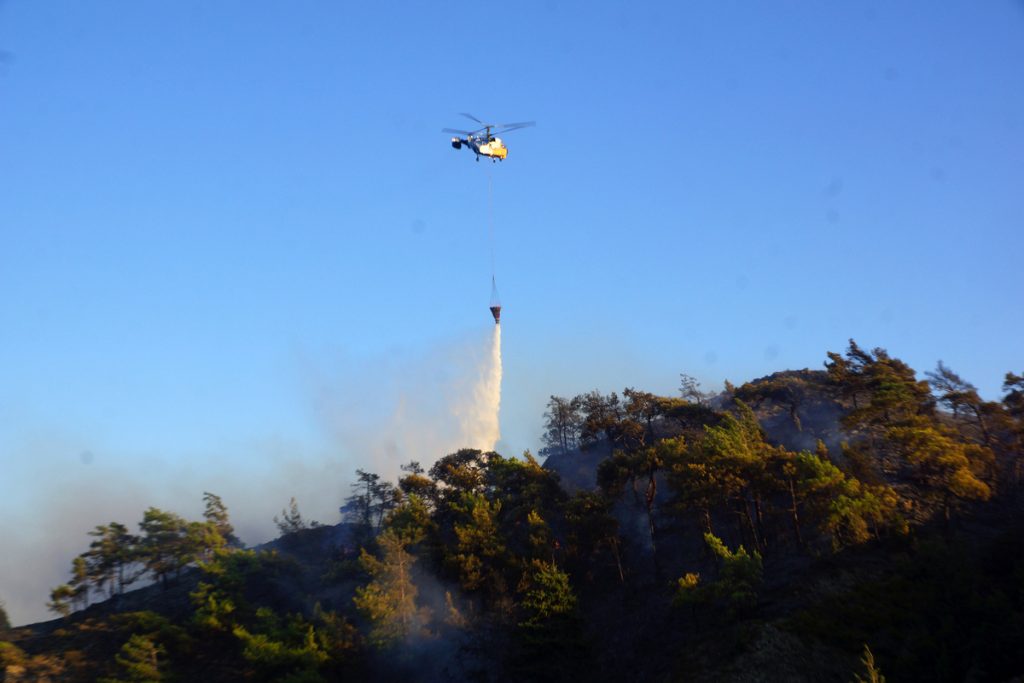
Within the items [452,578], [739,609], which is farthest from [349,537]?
[739,609]

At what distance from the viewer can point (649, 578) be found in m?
63.2

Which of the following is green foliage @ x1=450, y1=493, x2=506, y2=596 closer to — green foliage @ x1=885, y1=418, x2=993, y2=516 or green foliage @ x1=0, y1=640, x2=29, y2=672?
green foliage @ x1=885, y1=418, x2=993, y2=516

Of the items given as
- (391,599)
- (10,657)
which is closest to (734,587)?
(391,599)

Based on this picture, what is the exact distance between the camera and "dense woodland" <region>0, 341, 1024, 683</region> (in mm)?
43844

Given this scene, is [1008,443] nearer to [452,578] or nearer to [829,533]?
[829,533]

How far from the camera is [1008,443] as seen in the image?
229 ft

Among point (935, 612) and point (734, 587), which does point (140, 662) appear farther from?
point (935, 612)

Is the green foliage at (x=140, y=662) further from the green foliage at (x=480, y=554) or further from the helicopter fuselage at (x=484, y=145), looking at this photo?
the helicopter fuselage at (x=484, y=145)

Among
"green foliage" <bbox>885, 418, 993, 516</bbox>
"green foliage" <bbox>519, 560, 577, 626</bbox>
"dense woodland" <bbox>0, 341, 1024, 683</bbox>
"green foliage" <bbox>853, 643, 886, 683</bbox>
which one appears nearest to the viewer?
"green foliage" <bbox>853, 643, 886, 683</bbox>

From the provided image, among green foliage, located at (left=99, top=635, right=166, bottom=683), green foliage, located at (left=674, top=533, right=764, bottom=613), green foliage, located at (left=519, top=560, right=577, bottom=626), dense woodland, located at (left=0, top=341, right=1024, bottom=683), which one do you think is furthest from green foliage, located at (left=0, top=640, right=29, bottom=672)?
green foliage, located at (left=674, top=533, right=764, bottom=613)

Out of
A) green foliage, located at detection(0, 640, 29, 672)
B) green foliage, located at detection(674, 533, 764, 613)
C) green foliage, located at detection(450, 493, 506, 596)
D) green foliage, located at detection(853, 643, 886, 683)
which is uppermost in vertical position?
green foliage, located at detection(450, 493, 506, 596)

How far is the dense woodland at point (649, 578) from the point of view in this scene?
43.8 m

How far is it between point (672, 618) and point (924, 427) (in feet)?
79.5

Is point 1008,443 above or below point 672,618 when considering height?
above
